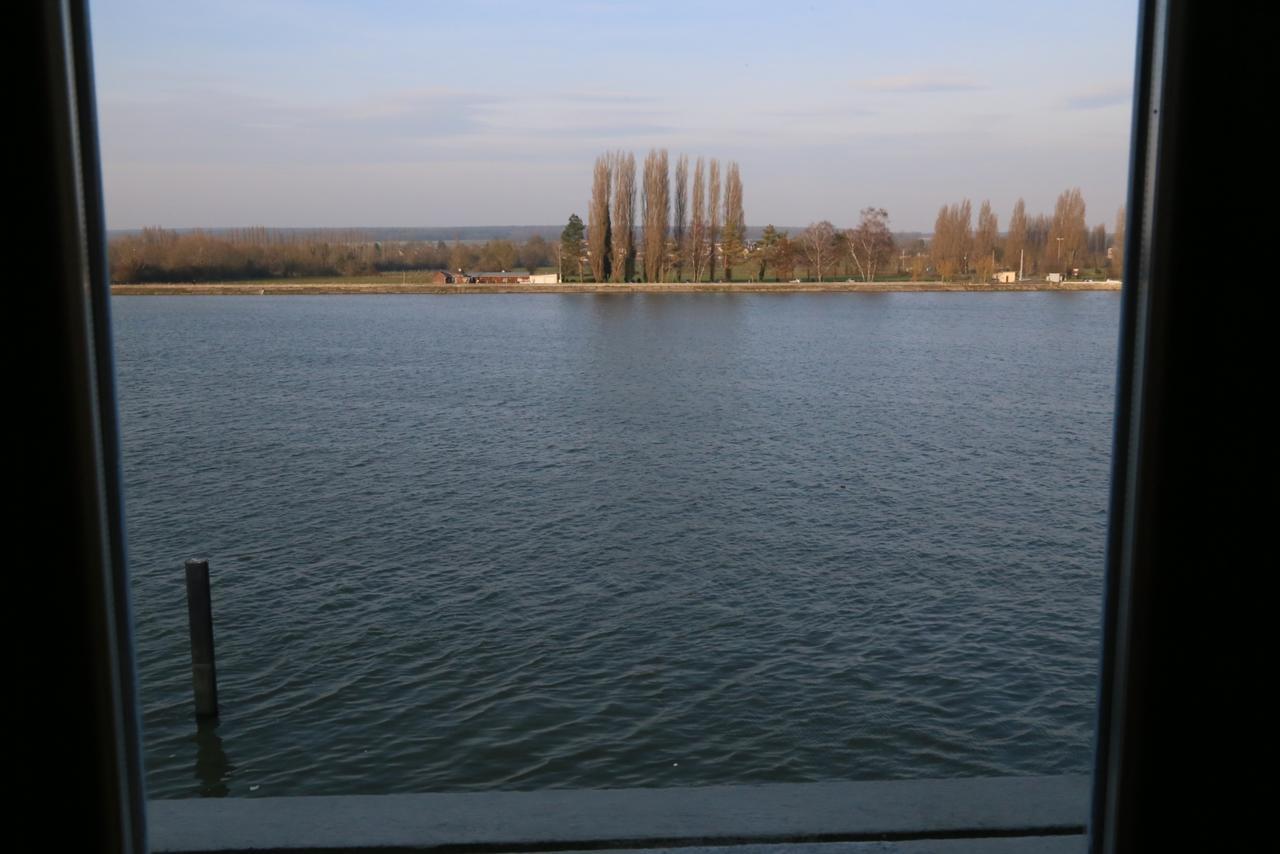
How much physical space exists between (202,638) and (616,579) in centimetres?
379

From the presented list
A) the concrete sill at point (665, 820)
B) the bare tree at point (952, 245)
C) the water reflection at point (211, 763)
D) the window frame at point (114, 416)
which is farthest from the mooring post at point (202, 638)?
the bare tree at point (952, 245)

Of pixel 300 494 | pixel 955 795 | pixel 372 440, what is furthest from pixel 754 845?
pixel 372 440

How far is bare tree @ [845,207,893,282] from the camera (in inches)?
2218

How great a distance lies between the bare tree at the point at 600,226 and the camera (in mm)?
45656

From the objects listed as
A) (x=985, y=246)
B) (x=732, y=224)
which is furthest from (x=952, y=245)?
(x=732, y=224)

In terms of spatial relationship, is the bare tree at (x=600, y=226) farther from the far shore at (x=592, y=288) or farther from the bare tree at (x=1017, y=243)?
the bare tree at (x=1017, y=243)

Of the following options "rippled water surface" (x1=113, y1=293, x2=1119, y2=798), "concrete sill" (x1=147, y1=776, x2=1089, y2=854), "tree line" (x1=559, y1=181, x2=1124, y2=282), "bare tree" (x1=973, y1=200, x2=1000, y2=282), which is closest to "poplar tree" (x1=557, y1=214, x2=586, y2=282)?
"tree line" (x1=559, y1=181, x2=1124, y2=282)

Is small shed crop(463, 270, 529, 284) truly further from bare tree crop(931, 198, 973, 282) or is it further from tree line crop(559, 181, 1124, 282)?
bare tree crop(931, 198, 973, 282)

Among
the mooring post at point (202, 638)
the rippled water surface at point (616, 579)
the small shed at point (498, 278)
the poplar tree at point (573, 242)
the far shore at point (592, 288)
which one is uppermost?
the poplar tree at point (573, 242)

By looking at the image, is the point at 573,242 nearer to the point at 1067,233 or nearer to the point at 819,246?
the point at 819,246

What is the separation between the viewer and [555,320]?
122 ft

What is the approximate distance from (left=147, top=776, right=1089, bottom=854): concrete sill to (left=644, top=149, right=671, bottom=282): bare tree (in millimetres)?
45311

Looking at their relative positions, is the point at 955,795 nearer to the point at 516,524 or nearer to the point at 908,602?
the point at 908,602

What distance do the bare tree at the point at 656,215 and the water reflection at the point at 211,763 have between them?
138 feet
